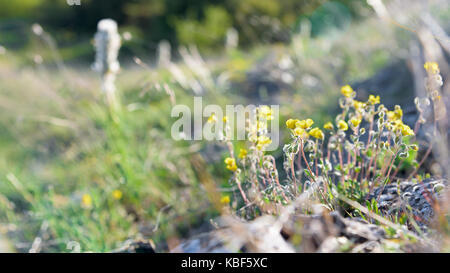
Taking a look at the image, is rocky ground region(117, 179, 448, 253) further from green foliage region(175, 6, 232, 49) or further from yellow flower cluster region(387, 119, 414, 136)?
green foliage region(175, 6, 232, 49)

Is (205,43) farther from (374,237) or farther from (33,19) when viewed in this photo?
(374,237)

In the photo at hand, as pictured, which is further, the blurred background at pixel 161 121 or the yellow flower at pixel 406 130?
the blurred background at pixel 161 121

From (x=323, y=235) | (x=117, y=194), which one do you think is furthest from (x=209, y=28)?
(x=323, y=235)

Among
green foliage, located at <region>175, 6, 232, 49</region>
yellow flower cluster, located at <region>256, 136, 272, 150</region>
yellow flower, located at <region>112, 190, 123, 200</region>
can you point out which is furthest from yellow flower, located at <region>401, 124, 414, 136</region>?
green foliage, located at <region>175, 6, 232, 49</region>

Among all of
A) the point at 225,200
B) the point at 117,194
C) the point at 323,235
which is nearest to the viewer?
the point at 323,235

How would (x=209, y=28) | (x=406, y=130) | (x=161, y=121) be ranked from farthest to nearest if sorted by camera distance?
1. (x=209, y=28)
2. (x=161, y=121)
3. (x=406, y=130)

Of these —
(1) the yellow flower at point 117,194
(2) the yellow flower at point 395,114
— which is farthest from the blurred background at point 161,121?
(2) the yellow flower at point 395,114

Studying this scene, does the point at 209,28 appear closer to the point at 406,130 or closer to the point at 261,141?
the point at 261,141

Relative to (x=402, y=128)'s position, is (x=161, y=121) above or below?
above

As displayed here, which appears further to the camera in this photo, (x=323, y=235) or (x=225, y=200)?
(x=225, y=200)

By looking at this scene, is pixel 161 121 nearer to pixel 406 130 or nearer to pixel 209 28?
pixel 406 130

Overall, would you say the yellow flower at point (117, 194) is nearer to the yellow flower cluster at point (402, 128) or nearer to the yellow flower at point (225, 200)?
the yellow flower at point (225, 200)

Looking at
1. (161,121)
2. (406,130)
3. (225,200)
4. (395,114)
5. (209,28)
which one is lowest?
(225,200)
